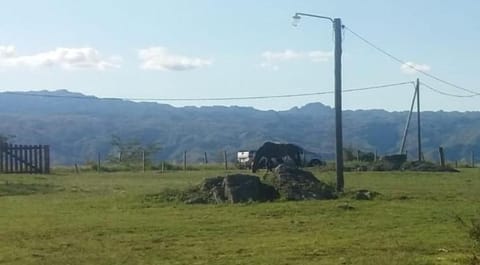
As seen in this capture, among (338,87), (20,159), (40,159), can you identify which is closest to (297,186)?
(338,87)

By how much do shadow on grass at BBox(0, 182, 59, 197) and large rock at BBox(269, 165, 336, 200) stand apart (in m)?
9.96

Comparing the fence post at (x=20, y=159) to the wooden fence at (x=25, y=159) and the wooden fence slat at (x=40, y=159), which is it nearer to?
the wooden fence at (x=25, y=159)

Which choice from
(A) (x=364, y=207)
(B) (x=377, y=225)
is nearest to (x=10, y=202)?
(A) (x=364, y=207)

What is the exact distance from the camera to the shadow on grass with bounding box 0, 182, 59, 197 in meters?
38.2

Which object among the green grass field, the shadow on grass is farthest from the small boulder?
the shadow on grass

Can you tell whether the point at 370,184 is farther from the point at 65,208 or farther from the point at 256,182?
the point at 65,208

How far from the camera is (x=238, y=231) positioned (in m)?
22.1

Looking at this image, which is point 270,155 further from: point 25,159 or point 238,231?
point 238,231

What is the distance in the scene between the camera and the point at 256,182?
3100 cm

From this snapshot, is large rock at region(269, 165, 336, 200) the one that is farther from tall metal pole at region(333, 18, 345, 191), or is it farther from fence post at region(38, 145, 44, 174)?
fence post at region(38, 145, 44, 174)

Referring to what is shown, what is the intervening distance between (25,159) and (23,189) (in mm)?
22583

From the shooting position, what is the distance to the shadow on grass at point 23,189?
38.2 metres

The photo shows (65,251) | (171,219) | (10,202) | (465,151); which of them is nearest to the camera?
(65,251)

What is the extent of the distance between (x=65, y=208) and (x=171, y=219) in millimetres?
5312
